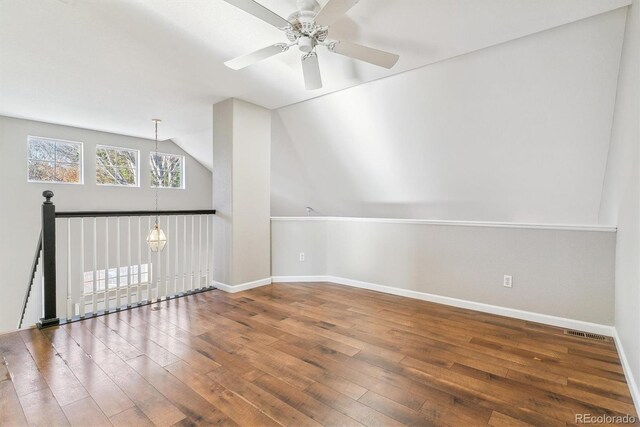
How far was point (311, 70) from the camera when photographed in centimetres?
255

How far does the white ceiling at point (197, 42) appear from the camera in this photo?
2.23 m

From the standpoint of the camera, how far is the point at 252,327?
2879mm

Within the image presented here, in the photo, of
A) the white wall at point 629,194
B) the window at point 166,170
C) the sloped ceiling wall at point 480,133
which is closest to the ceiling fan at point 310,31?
the sloped ceiling wall at point 480,133

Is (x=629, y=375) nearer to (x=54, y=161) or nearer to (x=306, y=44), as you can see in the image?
(x=306, y=44)

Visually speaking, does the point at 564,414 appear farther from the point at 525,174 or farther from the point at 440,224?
the point at 525,174

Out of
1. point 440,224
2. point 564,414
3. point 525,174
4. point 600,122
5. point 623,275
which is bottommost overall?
point 564,414

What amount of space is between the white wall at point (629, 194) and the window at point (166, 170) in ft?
24.2

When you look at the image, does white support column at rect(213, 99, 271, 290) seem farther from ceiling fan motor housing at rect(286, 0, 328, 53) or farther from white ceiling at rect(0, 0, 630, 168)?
ceiling fan motor housing at rect(286, 0, 328, 53)

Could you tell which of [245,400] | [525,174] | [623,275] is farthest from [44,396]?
[525,174]

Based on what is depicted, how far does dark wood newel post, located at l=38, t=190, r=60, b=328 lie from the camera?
2805 mm

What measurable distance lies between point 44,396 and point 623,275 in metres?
3.94

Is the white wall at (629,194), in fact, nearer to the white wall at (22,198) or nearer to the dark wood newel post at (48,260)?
the dark wood newel post at (48,260)

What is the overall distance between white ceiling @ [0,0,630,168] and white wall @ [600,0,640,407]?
0.47m

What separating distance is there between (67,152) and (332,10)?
5.93 metres
